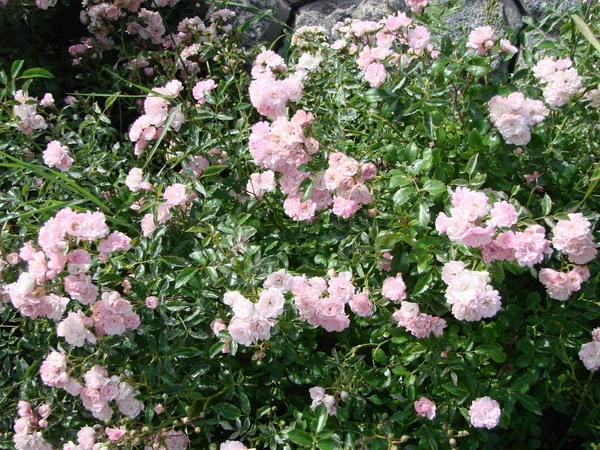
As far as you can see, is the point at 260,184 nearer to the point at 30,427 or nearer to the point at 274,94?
the point at 274,94

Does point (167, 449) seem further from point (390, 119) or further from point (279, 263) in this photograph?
point (390, 119)

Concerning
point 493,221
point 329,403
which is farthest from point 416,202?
point 329,403

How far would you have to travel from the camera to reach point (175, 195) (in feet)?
6.55

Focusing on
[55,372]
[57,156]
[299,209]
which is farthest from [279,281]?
[57,156]

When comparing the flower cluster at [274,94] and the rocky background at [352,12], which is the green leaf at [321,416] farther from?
the rocky background at [352,12]

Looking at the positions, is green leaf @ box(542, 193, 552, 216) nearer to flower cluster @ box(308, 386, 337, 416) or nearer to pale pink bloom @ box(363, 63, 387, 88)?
pale pink bloom @ box(363, 63, 387, 88)

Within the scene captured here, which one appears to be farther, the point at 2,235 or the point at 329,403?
the point at 2,235

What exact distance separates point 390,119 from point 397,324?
0.59 m

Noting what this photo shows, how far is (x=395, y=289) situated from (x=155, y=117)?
88cm

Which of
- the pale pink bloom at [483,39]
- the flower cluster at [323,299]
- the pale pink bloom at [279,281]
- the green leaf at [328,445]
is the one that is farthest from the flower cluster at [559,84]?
the green leaf at [328,445]

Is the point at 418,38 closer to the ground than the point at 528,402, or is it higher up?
higher up

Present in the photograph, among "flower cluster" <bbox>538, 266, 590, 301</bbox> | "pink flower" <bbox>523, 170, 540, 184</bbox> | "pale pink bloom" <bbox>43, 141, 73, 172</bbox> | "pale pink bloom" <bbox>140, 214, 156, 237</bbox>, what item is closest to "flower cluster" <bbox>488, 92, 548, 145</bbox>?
"pink flower" <bbox>523, 170, 540, 184</bbox>

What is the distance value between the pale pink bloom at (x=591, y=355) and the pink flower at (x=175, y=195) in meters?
1.18

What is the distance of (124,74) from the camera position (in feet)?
9.52
